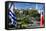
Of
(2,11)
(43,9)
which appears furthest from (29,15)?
(2,11)

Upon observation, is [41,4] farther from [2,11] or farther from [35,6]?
[2,11]

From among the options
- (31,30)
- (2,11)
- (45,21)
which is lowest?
(31,30)

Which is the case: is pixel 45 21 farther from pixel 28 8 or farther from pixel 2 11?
pixel 2 11

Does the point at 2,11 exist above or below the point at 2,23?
above

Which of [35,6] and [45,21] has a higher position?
[35,6]

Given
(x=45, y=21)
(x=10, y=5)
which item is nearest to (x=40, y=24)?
(x=45, y=21)

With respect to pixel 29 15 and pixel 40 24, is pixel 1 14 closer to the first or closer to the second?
A: pixel 29 15
